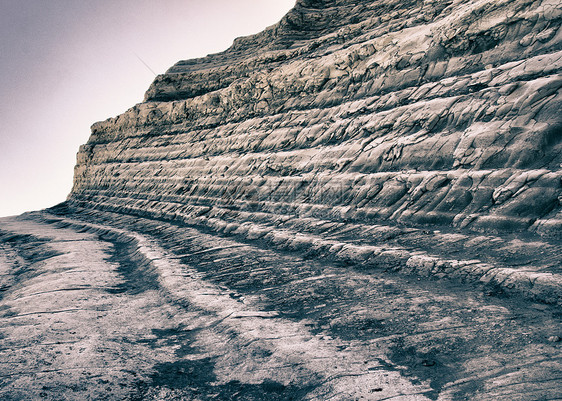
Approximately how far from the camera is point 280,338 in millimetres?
3389

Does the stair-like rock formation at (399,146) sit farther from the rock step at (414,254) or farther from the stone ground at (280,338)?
the stone ground at (280,338)

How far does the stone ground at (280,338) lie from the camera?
252 centimetres

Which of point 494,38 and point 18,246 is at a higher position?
point 494,38

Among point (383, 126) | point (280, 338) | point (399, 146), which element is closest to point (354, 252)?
point (399, 146)

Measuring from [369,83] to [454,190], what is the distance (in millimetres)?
3646

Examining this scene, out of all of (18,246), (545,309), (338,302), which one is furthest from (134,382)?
(18,246)

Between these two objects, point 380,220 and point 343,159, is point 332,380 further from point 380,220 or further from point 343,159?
point 343,159

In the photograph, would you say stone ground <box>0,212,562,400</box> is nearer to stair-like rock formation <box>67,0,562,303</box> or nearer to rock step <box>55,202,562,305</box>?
rock step <box>55,202,562,305</box>

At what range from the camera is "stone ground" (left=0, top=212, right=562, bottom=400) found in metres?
2.52

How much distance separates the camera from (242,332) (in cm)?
357

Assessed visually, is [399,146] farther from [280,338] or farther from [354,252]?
[280,338]

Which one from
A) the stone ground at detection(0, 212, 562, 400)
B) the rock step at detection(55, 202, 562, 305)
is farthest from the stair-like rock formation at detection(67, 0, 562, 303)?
the stone ground at detection(0, 212, 562, 400)

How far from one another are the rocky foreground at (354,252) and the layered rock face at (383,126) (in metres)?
0.03

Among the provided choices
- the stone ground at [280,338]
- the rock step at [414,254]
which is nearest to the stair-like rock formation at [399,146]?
the rock step at [414,254]
